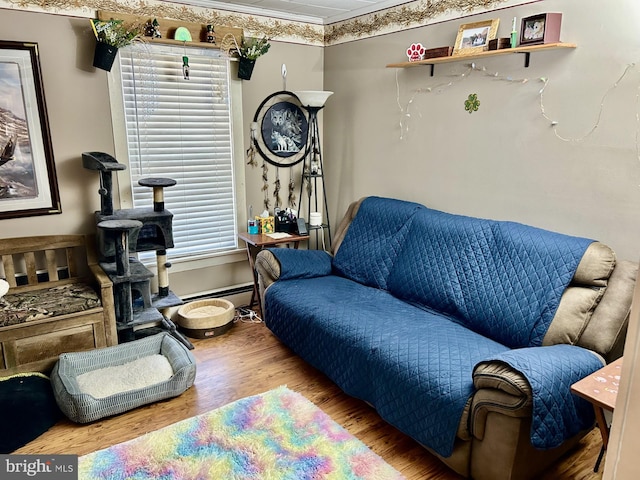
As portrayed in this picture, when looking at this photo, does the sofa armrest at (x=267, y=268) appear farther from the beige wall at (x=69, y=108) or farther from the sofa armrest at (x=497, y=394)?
the sofa armrest at (x=497, y=394)

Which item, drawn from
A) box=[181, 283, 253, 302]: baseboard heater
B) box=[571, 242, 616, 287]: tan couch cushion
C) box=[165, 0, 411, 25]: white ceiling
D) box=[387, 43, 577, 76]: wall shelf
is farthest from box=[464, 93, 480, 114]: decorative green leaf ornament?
box=[181, 283, 253, 302]: baseboard heater

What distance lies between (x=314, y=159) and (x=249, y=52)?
1.02m

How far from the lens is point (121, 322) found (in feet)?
9.65

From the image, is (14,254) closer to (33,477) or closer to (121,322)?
(121,322)

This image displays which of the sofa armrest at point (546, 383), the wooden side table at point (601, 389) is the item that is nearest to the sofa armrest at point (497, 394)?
the sofa armrest at point (546, 383)

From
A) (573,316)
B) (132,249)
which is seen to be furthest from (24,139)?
(573,316)

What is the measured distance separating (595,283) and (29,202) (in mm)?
3300

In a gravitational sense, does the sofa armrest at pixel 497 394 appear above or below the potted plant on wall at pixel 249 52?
below

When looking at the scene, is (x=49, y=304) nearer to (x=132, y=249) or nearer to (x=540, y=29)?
(x=132, y=249)

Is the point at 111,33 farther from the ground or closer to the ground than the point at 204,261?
farther from the ground

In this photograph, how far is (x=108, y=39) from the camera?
2.88m

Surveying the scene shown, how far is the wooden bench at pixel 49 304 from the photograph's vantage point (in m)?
2.60

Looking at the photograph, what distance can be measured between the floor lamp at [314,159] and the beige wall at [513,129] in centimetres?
30

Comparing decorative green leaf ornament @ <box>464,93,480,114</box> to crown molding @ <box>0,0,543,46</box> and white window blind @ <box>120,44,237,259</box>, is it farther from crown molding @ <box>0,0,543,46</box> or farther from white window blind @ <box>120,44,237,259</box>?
white window blind @ <box>120,44,237,259</box>
